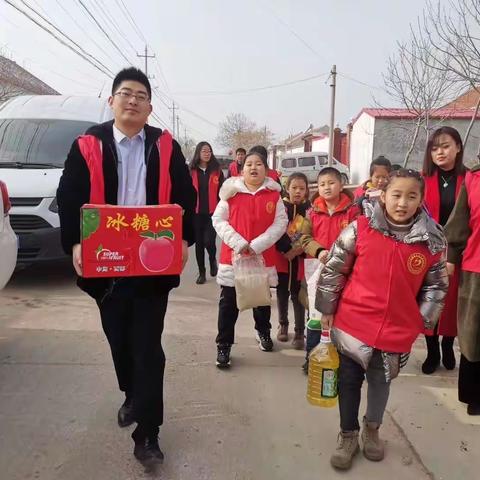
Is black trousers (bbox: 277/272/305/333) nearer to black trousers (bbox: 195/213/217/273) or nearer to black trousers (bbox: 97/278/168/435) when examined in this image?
black trousers (bbox: 97/278/168/435)

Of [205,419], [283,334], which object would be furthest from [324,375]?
[283,334]

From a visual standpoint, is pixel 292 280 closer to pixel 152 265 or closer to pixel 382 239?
pixel 382 239

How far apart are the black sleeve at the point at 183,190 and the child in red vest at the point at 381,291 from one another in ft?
2.43

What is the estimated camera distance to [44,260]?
5.50 meters

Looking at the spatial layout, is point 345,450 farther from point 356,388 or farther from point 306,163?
point 306,163

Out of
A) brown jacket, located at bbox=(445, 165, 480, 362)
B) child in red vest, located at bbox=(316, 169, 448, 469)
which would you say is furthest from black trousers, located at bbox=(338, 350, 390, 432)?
brown jacket, located at bbox=(445, 165, 480, 362)

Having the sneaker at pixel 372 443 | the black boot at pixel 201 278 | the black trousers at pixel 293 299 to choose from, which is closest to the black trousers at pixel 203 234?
the black boot at pixel 201 278

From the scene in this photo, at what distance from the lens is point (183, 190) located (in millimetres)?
2439

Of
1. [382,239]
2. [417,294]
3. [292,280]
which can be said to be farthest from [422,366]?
[382,239]

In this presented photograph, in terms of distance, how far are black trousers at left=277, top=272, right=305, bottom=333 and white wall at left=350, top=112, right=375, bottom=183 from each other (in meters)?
21.4

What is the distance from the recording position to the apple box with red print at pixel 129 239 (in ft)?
6.87

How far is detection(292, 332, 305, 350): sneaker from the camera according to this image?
4.05 meters

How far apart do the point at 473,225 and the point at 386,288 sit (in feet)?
3.47

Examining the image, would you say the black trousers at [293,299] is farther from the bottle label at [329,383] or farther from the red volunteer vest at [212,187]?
the red volunteer vest at [212,187]
